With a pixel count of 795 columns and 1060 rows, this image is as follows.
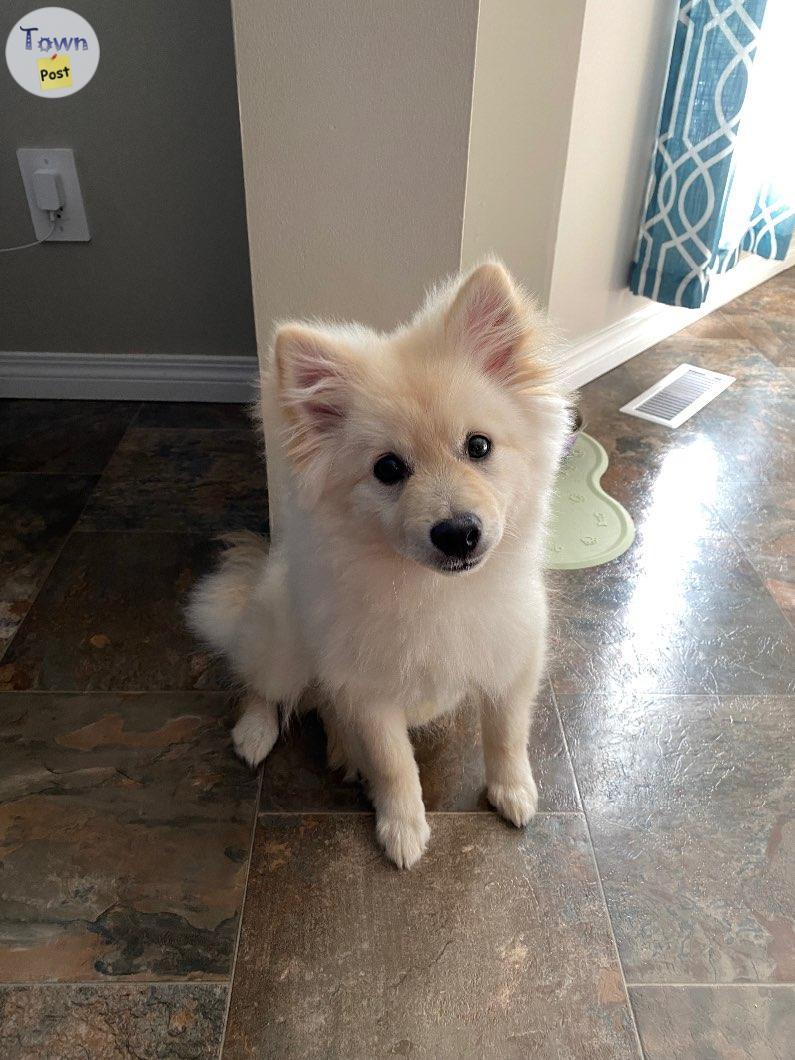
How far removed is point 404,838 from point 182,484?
131cm

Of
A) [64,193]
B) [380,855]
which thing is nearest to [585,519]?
[380,855]

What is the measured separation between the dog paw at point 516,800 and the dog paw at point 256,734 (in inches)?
16.8

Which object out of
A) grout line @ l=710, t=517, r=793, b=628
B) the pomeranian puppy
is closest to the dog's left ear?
the pomeranian puppy

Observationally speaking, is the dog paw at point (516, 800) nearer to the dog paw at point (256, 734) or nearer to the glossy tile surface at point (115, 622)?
the dog paw at point (256, 734)

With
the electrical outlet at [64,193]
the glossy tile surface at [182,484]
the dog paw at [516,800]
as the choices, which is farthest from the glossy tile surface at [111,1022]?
the electrical outlet at [64,193]

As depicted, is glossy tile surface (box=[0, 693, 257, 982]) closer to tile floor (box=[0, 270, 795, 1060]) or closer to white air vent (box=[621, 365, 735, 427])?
tile floor (box=[0, 270, 795, 1060])

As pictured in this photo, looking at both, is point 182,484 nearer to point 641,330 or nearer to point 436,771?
point 436,771

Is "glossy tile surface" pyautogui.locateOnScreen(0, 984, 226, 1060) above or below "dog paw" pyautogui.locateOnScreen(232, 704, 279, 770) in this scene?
below

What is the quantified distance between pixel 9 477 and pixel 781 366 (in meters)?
2.66

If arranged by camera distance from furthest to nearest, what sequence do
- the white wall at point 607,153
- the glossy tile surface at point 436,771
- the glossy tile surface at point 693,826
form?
the white wall at point 607,153 → the glossy tile surface at point 436,771 → the glossy tile surface at point 693,826

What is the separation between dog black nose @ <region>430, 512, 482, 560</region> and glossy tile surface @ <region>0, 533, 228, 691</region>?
0.86 metres

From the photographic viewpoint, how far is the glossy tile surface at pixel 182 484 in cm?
208

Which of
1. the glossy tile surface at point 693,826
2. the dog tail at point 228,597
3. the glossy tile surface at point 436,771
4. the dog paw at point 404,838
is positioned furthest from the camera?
the dog tail at point 228,597

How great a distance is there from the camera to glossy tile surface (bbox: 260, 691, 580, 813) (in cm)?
137
